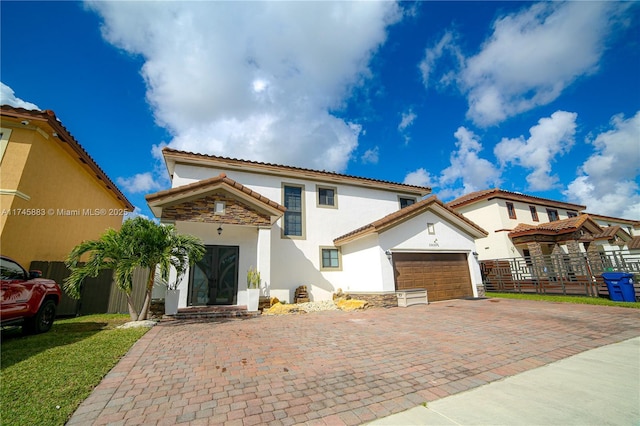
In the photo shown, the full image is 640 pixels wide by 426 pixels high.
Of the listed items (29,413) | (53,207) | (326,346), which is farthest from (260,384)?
(53,207)

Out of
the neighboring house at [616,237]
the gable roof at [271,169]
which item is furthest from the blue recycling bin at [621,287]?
the gable roof at [271,169]

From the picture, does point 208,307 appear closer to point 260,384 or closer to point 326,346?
point 326,346

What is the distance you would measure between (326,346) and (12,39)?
13.4 meters

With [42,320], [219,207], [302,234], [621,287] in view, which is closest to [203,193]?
[219,207]

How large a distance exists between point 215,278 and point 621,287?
54.5ft

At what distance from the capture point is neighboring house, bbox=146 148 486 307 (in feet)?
34.5

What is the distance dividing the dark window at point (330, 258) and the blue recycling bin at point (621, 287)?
11.5 m

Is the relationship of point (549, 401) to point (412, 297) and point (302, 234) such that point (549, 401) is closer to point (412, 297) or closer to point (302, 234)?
point (412, 297)

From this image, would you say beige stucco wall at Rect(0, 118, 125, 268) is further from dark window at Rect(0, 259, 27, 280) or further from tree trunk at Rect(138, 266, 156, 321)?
tree trunk at Rect(138, 266, 156, 321)

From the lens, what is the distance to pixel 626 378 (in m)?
3.58

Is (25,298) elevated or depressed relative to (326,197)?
depressed

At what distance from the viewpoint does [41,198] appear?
413 inches

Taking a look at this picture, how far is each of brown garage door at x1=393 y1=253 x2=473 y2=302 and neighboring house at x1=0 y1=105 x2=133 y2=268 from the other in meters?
15.0

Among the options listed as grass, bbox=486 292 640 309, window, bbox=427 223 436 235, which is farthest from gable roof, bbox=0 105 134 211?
grass, bbox=486 292 640 309
